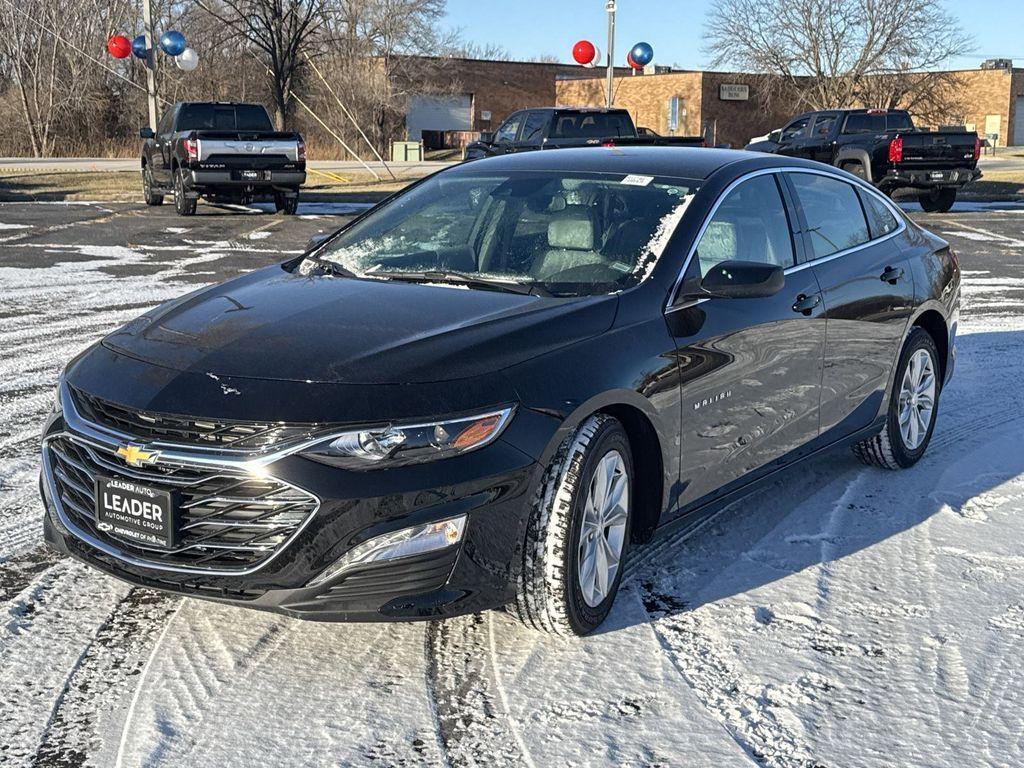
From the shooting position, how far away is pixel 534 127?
20172 millimetres

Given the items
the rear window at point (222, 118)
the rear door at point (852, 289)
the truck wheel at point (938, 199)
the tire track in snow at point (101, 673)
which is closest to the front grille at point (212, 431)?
the tire track in snow at point (101, 673)

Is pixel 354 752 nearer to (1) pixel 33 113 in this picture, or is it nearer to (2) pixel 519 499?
(2) pixel 519 499

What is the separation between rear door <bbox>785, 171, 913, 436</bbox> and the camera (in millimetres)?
5270

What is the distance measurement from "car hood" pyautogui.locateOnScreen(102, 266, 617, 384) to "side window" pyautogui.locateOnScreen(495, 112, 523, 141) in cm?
1648

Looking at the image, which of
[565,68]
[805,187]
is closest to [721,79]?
[565,68]

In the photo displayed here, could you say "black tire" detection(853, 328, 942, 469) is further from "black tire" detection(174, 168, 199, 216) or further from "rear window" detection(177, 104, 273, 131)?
"rear window" detection(177, 104, 273, 131)

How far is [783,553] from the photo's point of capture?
4750 mm

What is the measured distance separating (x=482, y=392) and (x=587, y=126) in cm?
1700

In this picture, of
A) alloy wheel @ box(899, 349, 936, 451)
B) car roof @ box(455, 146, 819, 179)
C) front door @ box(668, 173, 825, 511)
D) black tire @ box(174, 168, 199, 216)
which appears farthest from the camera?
black tire @ box(174, 168, 199, 216)

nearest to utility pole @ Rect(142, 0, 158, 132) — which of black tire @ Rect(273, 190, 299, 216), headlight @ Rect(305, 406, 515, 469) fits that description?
black tire @ Rect(273, 190, 299, 216)

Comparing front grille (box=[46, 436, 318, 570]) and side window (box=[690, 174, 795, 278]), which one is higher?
side window (box=[690, 174, 795, 278])

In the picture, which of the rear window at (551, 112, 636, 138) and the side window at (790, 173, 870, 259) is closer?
the side window at (790, 173, 870, 259)

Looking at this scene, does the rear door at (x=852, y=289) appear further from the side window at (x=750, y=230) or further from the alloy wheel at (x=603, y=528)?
the alloy wheel at (x=603, y=528)

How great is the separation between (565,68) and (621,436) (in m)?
61.9
